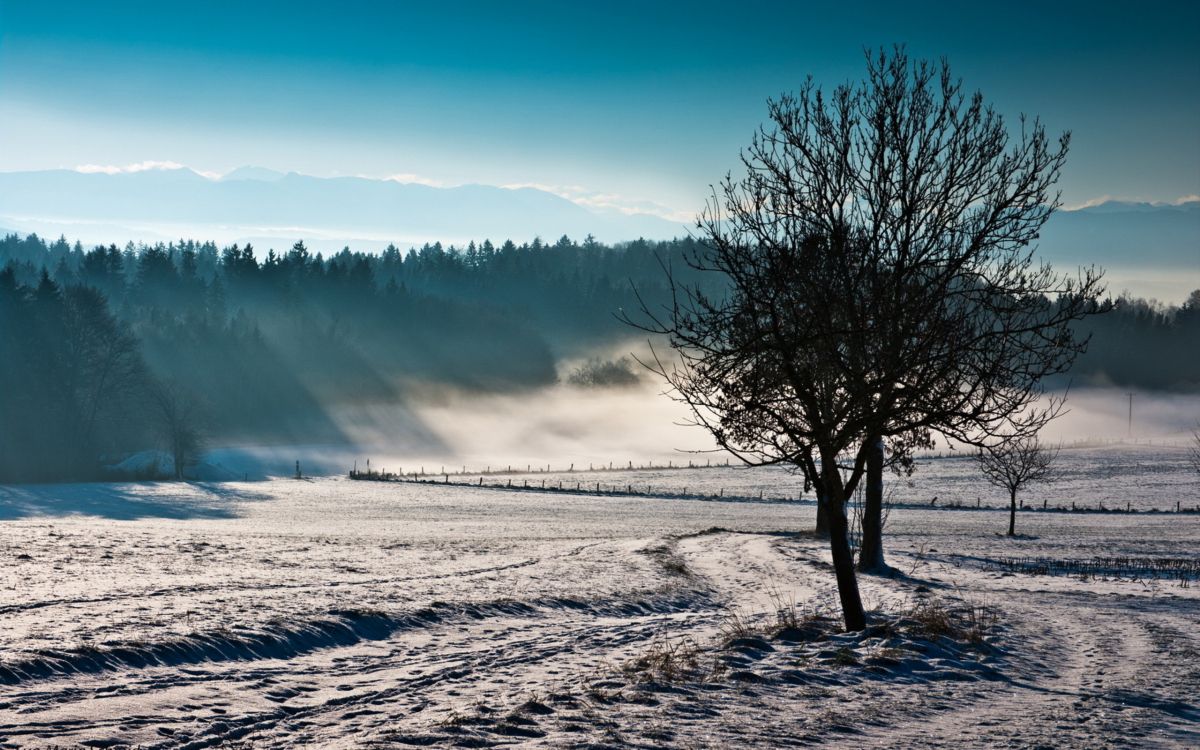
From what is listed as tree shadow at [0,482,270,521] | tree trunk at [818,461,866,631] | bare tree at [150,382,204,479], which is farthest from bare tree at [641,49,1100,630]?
bare tree at [150,382,204,479]

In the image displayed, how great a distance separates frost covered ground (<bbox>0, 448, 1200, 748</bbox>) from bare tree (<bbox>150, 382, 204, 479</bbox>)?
54752 mm

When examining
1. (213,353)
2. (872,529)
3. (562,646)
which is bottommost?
(562,646)

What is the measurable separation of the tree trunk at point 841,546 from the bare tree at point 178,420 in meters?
78.0

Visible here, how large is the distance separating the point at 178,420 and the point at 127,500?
3380 centimetres

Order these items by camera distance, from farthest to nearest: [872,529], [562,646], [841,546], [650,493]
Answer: [650,493], [872,529], [841,546], [562,646]

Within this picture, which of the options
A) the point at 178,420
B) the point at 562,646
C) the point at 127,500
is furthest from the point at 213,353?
the point at 562,646

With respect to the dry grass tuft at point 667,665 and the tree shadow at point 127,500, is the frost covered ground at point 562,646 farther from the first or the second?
the tree shadow at point 127,500

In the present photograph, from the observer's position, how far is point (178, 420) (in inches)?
3408

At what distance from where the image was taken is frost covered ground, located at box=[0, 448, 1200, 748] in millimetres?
10078

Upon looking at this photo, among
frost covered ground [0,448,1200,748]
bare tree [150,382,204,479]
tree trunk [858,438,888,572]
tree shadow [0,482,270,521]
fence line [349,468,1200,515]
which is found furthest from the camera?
bare tree [150,382,204,479]

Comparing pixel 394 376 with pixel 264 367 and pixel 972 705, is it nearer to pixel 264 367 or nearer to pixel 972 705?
pixel 264 367

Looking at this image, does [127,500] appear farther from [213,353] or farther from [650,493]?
[213,353]

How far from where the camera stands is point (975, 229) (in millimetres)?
15031

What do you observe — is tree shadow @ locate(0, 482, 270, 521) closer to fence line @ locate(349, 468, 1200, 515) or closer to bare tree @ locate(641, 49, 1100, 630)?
fence line @ locate(349, 468, 1200, 515)
